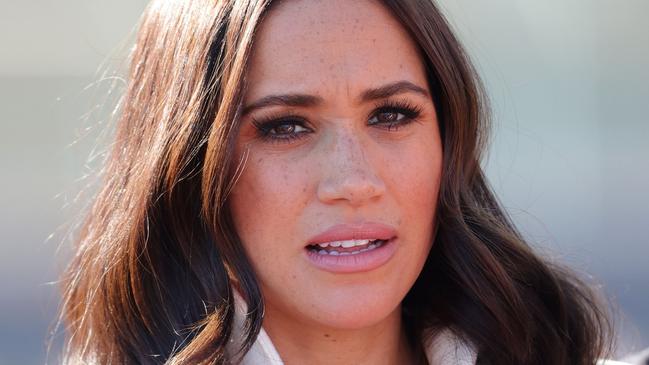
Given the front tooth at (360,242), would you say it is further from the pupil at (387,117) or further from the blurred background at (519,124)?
the blurred background at (519,124)

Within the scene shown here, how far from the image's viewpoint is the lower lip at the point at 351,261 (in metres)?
2.10

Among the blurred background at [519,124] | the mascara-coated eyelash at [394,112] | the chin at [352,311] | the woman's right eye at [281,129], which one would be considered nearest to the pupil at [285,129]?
the woman's right eye at [281,129]

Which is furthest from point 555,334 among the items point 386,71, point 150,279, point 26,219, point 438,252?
point 26,219

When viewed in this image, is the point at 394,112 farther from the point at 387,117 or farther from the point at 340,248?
the point at 340,248

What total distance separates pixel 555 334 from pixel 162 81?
38.7 inches

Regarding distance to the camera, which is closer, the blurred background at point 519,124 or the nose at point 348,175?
the nose at point 348,175

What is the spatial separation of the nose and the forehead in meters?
0.10

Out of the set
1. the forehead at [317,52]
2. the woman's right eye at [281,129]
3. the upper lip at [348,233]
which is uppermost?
the forehead at [317,52]

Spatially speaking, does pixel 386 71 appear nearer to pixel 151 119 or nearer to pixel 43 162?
pixel 151 119

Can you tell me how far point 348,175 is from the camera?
6.73ft

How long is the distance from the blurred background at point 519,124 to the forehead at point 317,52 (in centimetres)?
286

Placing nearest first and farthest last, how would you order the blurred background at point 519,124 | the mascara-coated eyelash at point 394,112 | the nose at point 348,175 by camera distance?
1. the nose at point 348,175
2. the mascara-coated eyelash at point 394,112
3. the blurred background at point 519,124

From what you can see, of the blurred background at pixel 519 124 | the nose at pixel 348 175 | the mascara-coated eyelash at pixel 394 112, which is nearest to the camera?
the nose at pixel 348 175

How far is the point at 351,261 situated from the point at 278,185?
198 millimetres
